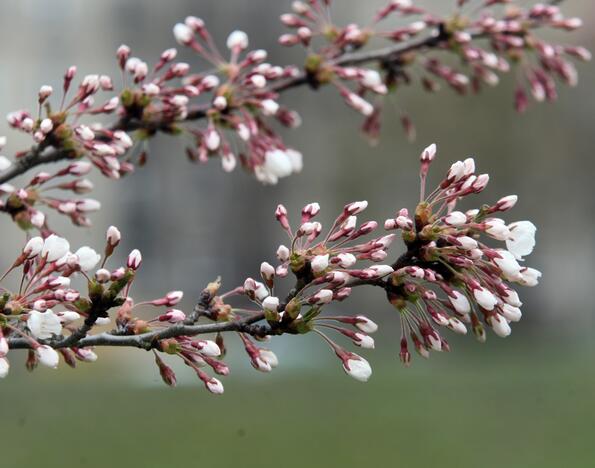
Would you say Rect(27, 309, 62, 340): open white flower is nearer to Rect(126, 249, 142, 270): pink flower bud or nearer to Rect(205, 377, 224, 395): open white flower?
Rect(126, 249, 142, 270): pink flower bud

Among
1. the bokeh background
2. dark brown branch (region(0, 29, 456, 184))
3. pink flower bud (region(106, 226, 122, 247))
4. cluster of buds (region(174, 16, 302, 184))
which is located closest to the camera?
pink flower bud (region(106, 226, 122, 247))

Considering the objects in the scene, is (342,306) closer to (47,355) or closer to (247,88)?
(247,88)

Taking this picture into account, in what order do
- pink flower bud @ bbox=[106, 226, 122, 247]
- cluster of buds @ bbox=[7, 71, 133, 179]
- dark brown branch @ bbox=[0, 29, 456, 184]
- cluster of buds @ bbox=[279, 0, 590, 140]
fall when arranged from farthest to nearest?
cluster of buds @ bbox=[279, 0, 590, 140] < dark brown branch @ bbox=[0, 29, 456, 184] < cluster of buds @ bbox=[7, 71, 133, 179] < pink flower bud @ bbox=[106, 226, 122, 247]

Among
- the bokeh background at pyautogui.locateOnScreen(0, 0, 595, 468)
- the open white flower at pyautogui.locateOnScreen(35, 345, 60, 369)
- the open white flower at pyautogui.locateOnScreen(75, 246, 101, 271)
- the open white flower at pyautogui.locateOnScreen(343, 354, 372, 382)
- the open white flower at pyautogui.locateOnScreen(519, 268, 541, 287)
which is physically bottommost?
the bokeh background at pyautogui.locateOnScreen(0, 0, 595, 468)

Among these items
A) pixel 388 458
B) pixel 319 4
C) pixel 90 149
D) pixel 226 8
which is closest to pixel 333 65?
pixel 319 4

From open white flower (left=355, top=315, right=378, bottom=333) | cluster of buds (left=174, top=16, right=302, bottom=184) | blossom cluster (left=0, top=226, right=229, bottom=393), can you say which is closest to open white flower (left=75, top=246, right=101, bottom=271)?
blossom cluster (left=0, top=226, right=229, bottom=393)

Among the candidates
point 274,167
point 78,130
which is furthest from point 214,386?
point 274,167

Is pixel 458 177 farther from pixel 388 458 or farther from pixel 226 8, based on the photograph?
pixel 226 8

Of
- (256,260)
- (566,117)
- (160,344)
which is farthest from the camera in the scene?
(256,260)
